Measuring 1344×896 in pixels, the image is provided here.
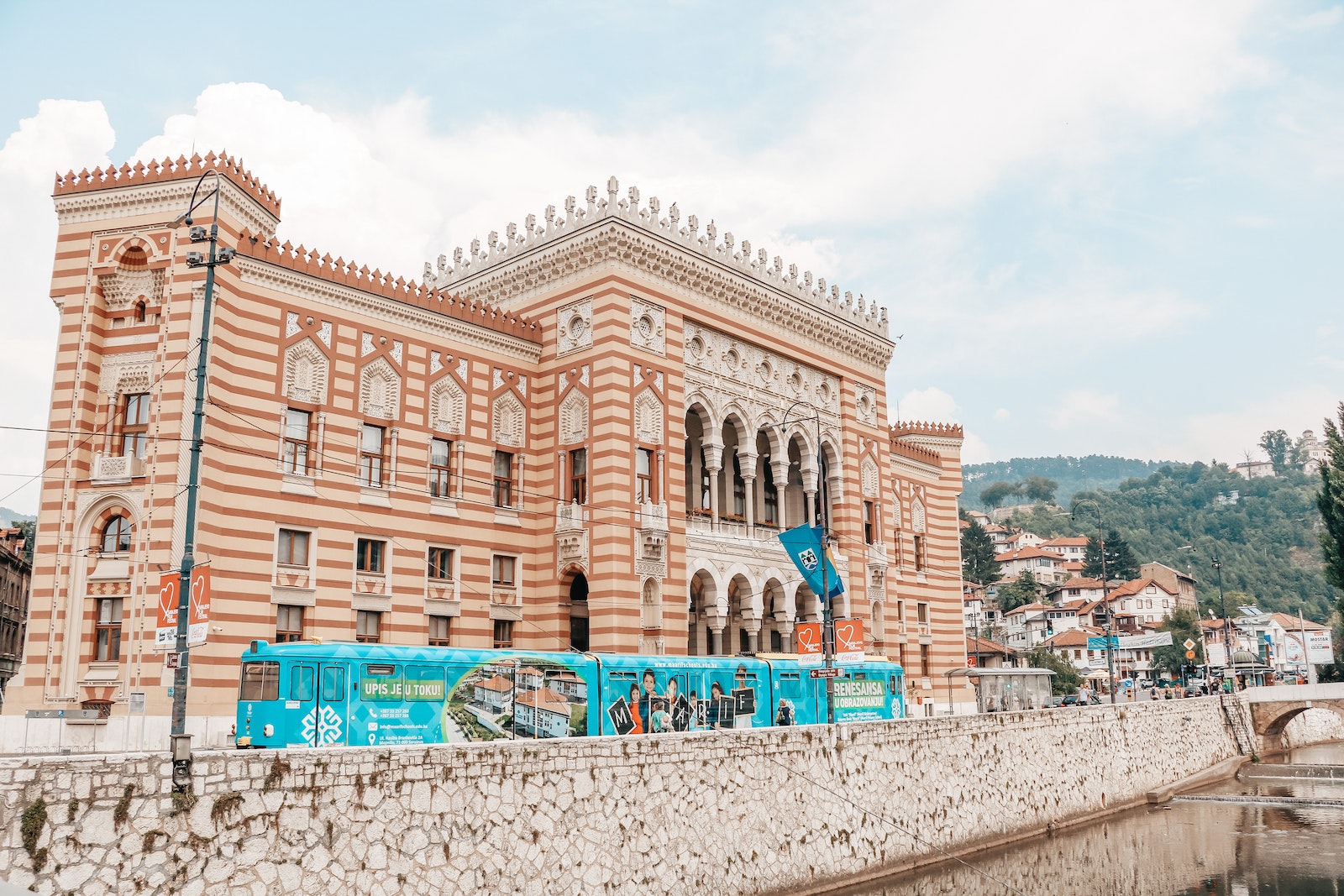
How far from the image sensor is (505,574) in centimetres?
3572

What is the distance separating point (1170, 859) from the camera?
102 ft

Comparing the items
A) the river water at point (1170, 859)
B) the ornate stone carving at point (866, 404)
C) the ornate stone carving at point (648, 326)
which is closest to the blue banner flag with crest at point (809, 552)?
the river water at point (1170, 859)

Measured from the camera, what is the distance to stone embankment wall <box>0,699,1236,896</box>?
Result: 14.2 m

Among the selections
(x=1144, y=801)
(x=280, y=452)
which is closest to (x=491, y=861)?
(x=280, y=452)

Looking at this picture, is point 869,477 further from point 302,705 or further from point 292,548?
point 302,705

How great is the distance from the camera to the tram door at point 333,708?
22188mm

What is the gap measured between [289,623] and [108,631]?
459 cm

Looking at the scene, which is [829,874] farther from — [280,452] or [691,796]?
[280,452]

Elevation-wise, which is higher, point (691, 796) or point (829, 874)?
point (691, 796)

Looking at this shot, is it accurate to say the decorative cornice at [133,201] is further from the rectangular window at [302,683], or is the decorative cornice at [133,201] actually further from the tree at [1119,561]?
the tree at [1119,561]

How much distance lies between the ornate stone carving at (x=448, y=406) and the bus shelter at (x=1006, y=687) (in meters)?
27.4

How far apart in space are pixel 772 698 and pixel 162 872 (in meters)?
20.7

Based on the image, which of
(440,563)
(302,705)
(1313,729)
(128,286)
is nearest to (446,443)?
(440,563)

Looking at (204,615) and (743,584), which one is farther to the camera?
(743,584)
